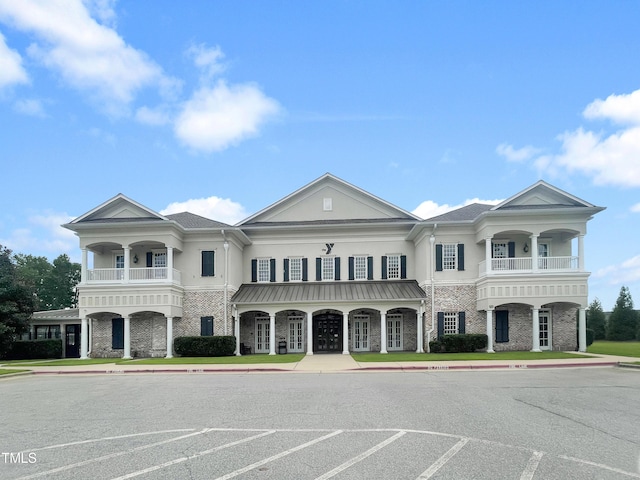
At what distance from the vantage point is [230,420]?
33.2ft

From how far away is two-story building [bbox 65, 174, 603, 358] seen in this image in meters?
30.1

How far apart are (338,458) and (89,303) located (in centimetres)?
2697

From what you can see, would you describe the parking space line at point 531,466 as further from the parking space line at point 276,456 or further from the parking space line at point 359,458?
the parking space line at point 276,456

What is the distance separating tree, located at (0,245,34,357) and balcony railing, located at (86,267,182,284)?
197 inches

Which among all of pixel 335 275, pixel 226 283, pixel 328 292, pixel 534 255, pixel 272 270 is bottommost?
pixel 328 292

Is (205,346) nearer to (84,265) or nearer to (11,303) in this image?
(84,265)

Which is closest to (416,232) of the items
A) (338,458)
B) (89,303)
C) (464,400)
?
(89,303)

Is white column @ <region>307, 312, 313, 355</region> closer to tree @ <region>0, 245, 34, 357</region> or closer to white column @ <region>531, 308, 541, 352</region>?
white column @ <region>531, 308, 541, 352</region>

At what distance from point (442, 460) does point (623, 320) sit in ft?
186

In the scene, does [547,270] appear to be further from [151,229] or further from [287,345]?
[151,229]

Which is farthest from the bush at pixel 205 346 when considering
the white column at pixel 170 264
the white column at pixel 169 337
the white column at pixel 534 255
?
the white column at pixel 534 255

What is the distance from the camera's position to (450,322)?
31547 mm

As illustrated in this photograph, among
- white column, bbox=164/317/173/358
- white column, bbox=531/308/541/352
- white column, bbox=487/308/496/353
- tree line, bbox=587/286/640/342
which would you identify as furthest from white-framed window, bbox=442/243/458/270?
tree line, bbox=587/286/640/342

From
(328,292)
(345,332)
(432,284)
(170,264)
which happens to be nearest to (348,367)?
(345,332)
